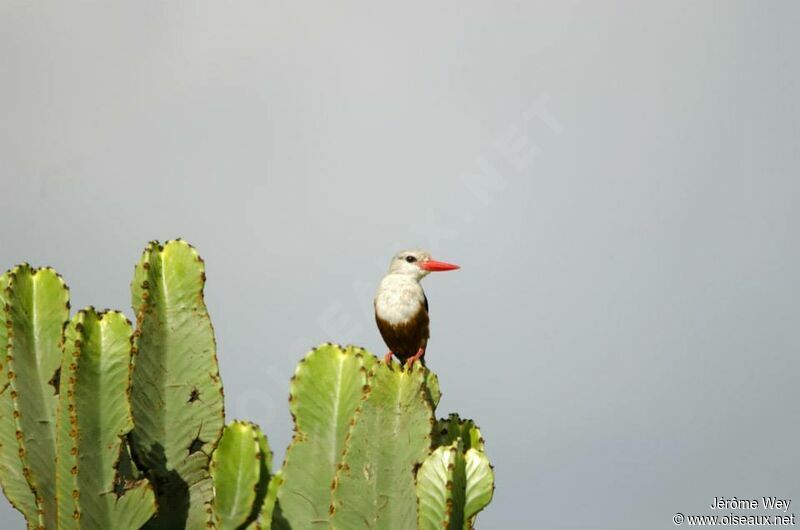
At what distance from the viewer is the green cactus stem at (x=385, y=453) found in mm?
5391

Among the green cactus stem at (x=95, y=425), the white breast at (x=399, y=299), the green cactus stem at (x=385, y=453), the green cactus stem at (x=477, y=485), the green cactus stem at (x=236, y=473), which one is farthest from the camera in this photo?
the white breast at (x=399, y=299)

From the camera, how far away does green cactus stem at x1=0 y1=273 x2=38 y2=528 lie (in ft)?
20.1

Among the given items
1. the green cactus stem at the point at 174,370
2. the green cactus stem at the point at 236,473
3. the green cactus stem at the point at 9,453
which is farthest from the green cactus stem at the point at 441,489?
the green cactus stem at the point at 9,453

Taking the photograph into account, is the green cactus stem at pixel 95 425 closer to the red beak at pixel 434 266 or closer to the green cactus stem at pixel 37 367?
the green cactus stem at pixel 37 367

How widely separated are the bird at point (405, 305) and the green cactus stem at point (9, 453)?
263 cm

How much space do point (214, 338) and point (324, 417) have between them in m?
1.04

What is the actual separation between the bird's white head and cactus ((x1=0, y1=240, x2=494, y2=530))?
1.33m

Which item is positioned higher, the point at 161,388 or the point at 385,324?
the point at 385,324

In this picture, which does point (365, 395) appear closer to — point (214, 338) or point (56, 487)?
point (214, 338)

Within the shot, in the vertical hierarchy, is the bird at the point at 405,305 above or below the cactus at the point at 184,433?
above

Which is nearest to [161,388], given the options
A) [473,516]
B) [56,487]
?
[56,487]

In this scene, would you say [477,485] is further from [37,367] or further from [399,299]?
[37,367]

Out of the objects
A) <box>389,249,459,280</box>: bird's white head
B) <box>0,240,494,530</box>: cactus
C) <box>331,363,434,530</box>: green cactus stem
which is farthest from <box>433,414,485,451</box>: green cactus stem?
<box>389,249,459,280</box>: bird's white head

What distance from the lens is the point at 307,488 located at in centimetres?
573
